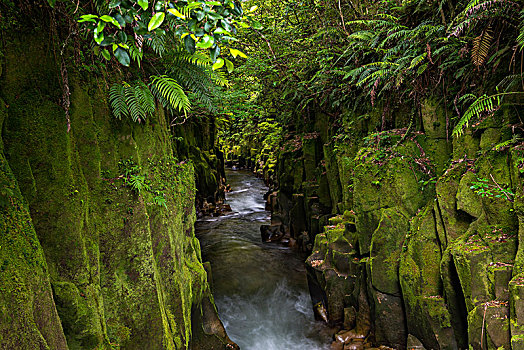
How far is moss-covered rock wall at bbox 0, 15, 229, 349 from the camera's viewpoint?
2.28 metres

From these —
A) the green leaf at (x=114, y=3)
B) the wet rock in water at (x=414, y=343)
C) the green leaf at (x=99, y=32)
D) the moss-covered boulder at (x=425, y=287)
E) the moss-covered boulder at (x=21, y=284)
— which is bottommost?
the wet rock in water at (x=414, y=343)

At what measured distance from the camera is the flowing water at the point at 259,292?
23.4 ft

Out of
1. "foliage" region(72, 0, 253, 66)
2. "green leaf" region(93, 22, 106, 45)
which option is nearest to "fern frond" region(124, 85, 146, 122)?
"foliage" region(72, 0, 253, 66)

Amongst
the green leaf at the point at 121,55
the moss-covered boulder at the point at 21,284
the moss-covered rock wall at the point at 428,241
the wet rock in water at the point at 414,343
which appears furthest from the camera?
the wet rock in water at the point at 414,343

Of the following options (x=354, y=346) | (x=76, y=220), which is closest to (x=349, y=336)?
(x=354, y=346)

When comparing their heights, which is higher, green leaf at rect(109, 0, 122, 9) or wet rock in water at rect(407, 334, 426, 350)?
green leaf at rect(109, 0, 122, 9)

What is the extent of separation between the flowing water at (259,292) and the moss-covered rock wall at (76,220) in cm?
340

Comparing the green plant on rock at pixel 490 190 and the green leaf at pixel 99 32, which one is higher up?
the green leaf at pixel 99 32

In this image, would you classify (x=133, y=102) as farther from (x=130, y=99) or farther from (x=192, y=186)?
(x=192, y=186)

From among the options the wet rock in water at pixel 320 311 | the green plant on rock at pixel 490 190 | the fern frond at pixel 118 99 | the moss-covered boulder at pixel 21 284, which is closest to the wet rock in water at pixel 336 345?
the wet rock in water at pixel 320 311

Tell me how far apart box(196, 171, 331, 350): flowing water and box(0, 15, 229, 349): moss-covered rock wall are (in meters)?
3.40

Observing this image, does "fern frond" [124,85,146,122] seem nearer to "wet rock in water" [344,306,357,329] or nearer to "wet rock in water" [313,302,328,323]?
"wet rock in water" [344,306,357,329]

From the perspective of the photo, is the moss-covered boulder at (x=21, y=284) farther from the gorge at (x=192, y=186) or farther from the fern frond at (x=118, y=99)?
the fern frond at (x=118, y=99)

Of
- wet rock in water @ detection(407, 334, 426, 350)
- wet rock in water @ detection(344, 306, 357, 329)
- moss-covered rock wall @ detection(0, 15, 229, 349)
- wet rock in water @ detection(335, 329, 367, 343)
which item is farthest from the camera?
wet rock in water @ detection(344, 306, 357, 329)
